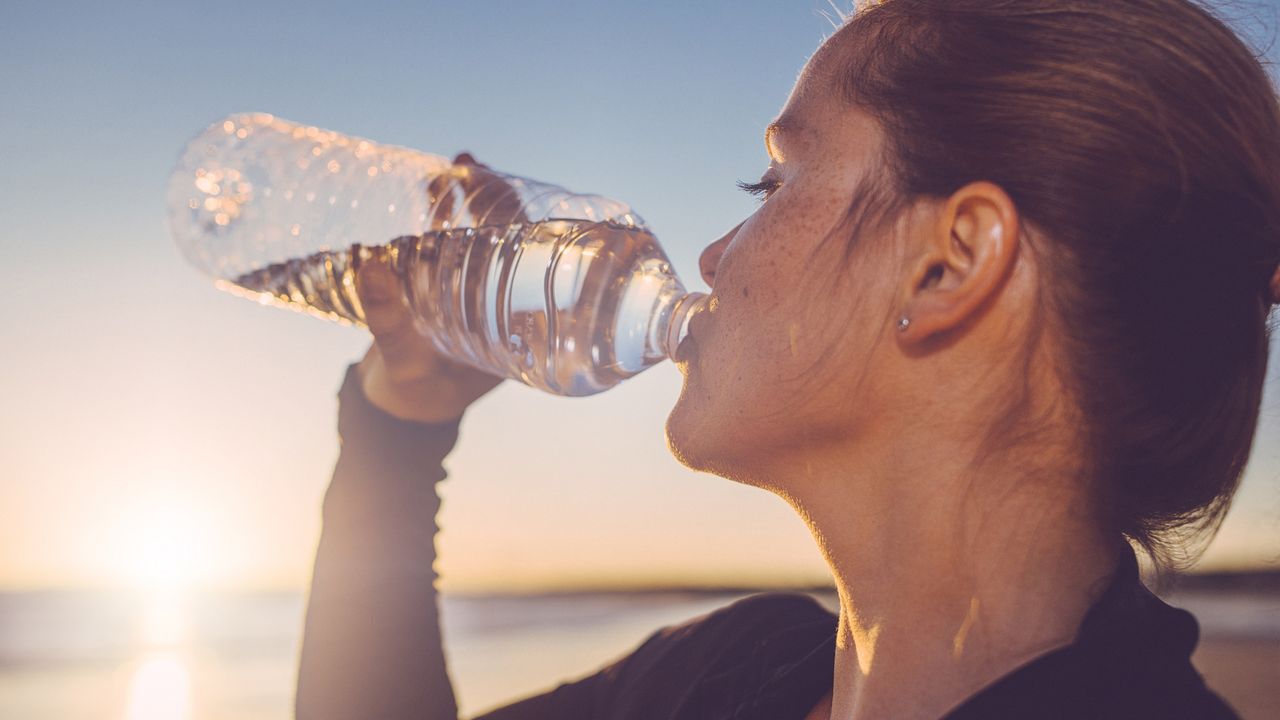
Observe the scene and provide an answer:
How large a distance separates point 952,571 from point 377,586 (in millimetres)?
804

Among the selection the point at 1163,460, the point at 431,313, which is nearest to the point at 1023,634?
the point at 1163,460

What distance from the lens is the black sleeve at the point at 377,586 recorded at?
1.32m

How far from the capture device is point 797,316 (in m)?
0.94

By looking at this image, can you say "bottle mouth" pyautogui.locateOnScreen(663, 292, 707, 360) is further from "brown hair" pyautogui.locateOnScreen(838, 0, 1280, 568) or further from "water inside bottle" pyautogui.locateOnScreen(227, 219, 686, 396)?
"brown hair" pyautogui.locateOnScreen(838, 0, 1280, 568)

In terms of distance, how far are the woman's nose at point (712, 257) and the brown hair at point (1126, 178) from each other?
223 mm

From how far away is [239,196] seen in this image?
1868 mm

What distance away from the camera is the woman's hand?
4.68 feet

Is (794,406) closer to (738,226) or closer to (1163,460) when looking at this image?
(738,226)

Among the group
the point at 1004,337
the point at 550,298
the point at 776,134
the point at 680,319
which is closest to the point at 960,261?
the point at 1004,337

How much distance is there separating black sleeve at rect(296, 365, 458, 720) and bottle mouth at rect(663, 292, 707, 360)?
402mm

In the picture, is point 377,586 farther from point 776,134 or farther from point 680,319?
point 776,134

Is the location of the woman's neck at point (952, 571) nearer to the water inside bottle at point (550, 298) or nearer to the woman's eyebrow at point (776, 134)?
the woman's eyebrow at point (776, 134)

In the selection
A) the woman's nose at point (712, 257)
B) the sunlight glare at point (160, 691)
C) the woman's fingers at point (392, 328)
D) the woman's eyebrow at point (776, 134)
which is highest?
the woman's fingers at point (392, 328)

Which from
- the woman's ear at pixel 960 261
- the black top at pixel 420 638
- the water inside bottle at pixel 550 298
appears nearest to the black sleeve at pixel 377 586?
the black top at pixel 420 638
